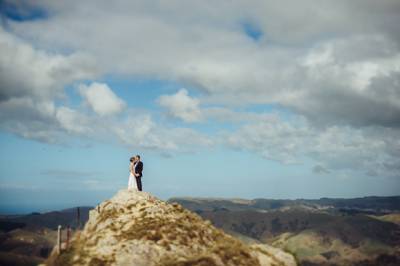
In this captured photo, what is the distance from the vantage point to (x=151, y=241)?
43.8 meters

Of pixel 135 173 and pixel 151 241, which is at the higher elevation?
pixel 135 173

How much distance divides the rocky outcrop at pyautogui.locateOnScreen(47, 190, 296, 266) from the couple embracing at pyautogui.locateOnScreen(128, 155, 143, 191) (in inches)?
85.1

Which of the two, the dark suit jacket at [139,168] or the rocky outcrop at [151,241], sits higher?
the dark suit jacket at [139,168]

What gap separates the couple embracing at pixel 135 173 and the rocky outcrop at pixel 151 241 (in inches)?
85.1

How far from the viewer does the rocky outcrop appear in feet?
136

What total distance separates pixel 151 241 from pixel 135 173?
1351 centimetres

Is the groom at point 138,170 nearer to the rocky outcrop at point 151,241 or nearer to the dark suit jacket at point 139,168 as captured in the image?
the dark suit jacket at point 139,168

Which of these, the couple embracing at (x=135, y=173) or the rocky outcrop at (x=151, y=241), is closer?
the rocky outcrop at (x=151, y=241)

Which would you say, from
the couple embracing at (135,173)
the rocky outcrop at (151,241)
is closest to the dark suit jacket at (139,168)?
the couple embracing at (135,173)

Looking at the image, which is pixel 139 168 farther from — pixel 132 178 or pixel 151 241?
pixel 151 241

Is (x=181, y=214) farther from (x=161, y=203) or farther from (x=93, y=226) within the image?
(x=93, y=226)

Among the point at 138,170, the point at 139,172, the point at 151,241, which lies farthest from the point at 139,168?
the point at 151,241

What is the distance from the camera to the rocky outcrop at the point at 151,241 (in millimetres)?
41438

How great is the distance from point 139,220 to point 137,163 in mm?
9469
